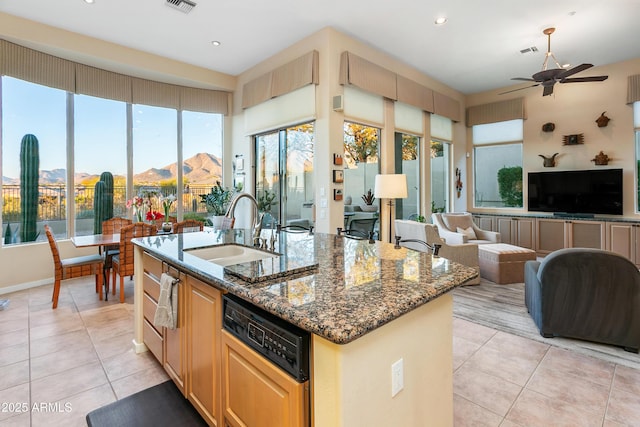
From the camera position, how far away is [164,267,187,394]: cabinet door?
5.83ft

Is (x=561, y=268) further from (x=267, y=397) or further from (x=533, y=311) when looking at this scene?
(x=267, y=397)

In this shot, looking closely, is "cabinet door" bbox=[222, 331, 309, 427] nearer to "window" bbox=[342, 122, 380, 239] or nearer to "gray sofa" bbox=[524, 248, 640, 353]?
"gray sofa" bbox=[524, 248, 640, 353]

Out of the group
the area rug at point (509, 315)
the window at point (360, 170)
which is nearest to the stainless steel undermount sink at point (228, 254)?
the area rug at point (509, 315)

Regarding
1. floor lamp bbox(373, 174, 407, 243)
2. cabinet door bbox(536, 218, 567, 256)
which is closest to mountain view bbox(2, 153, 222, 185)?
floor lamp bbox(373, 174, 407, 243)

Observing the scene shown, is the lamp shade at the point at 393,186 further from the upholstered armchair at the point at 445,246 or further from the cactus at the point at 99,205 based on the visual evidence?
the cactus at the point at 99,205

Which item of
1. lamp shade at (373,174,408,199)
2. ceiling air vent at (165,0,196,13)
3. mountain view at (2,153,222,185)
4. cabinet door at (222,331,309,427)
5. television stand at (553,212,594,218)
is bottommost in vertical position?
cabinet door at (222,331,309,427)

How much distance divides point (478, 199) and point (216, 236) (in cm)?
661

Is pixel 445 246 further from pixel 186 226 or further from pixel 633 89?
pixel 633 89

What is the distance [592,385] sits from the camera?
2.11 meters

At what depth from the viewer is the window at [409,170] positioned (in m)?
5.87

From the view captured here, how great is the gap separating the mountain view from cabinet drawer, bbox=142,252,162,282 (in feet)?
11.9

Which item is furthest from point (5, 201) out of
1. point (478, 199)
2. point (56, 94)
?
point (478, 199)

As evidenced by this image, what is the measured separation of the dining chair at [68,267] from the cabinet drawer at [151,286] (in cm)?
198

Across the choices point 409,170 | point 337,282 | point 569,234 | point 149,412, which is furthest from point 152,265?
point 569,234
